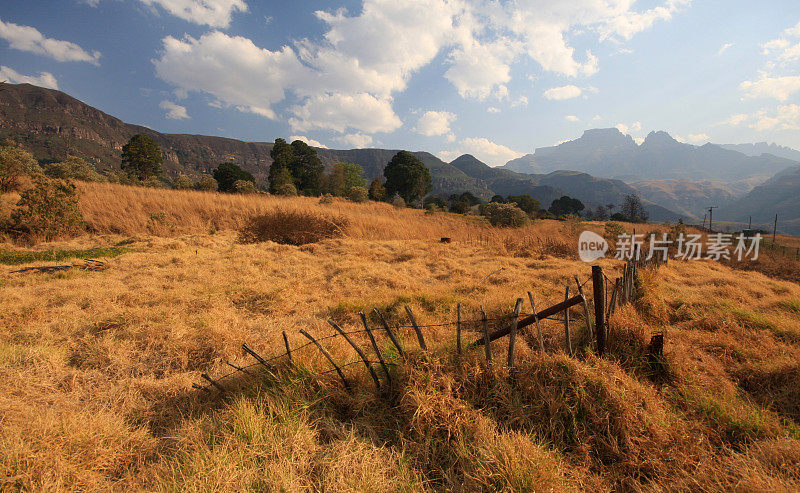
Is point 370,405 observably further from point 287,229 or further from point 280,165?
point 280,165

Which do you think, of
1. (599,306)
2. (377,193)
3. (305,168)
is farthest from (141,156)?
(599,306)

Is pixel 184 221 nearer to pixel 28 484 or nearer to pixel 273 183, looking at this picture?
pixel 28 484

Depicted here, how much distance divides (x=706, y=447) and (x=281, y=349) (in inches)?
134

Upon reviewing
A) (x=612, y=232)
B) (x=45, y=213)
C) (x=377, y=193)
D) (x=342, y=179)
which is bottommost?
(x=612, y=232)

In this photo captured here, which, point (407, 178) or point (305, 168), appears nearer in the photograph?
point (305, 168)

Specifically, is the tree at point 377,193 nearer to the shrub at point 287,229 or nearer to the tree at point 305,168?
the tree at point 305,168

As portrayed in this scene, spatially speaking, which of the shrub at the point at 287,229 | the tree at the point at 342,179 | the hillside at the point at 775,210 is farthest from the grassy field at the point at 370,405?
the hillside at the point at 775,210

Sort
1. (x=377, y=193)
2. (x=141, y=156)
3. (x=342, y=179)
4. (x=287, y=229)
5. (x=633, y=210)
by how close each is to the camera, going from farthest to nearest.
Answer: (x=633, y=210), (x=342, y=179), (x=377, y=193), (x=141, y=156), (x=287, y=229)

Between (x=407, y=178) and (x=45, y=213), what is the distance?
3448 centimetres

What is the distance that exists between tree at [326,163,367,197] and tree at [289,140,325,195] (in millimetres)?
2906

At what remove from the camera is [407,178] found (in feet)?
130

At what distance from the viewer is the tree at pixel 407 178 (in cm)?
3981

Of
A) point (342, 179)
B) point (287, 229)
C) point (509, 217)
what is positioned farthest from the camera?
point (342, 179)

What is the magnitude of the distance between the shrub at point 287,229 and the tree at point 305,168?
28899mm
